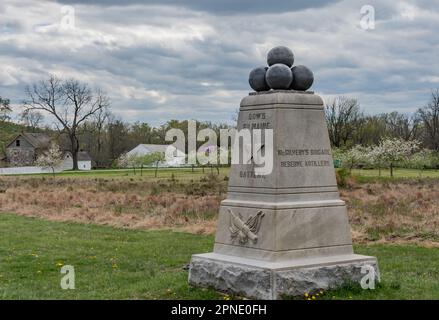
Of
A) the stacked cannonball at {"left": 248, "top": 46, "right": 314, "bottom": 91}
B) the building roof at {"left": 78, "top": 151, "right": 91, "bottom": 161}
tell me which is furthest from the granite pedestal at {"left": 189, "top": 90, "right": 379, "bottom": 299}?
the building roof at {"left": 78, "top": 151, "right": 91, "bottom": 161}

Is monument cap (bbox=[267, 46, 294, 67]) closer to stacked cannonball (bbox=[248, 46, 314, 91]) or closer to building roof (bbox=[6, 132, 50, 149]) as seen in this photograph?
stacked cannonball (bbox=[248, 46, 314, 91])

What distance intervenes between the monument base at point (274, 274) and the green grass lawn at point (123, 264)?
0.65 ft

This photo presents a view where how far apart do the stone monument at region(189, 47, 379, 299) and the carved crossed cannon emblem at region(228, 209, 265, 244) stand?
0.01m

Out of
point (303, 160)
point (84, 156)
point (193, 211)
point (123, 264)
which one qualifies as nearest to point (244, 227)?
point (303, 160)

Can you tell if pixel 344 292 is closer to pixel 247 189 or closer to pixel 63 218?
pixel 247 189

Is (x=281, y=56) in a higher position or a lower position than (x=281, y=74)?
higher

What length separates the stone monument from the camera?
9.39 meters

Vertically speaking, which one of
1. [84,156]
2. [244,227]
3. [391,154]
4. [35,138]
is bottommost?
[244,227]

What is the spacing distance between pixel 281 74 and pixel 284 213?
2.12m

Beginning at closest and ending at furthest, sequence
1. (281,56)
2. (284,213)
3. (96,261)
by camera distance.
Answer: (284,213) < (281,56) < (96,261)

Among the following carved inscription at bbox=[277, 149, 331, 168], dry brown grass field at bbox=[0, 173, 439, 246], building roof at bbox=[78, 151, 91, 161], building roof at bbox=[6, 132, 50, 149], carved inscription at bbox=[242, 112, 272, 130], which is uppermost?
building roof at bbox=[6, 132, 50, 149]

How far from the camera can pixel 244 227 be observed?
9.85 m

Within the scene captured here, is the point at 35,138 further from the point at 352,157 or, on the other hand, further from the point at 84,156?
the point at 352,157
